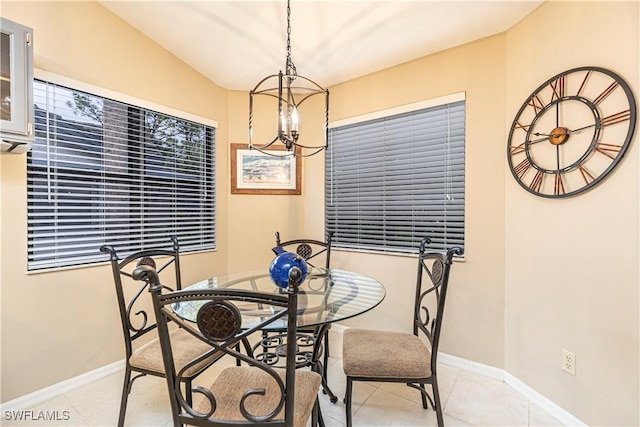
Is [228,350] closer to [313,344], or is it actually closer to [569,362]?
[313,344]

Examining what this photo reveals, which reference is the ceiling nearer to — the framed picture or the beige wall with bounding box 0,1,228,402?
the beige wall with bounding box 0,1,228,402

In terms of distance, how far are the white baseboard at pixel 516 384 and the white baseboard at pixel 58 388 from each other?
8.43 ft

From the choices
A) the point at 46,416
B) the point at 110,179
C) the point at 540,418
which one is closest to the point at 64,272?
the point at 110,179

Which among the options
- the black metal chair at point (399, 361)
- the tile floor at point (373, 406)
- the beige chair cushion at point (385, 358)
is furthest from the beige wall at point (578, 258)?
the beige chair cushion at point (385, 358)

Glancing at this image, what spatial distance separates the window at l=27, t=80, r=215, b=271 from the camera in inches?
76.6

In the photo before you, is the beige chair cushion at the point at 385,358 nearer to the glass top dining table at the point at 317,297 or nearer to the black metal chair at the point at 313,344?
the black metal chair at the point at 313,344

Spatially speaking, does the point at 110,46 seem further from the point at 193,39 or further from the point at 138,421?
the point at 138,421

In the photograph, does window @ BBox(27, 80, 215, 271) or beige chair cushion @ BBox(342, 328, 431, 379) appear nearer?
beige chair cushion @ BBox(342, 328, 431, 379)

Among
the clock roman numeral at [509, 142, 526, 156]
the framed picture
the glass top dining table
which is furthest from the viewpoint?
the framed picture

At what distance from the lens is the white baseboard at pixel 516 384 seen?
1.73 metres

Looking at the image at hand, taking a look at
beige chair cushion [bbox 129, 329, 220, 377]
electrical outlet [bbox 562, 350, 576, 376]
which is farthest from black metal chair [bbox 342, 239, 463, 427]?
electrical outlet [bbox 562, 350, 576, 376]

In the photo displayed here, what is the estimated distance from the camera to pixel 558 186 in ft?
5.91

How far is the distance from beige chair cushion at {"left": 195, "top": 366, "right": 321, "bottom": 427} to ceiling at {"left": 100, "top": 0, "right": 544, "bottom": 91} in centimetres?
222

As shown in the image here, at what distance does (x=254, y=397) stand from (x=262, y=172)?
2.39 m
